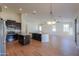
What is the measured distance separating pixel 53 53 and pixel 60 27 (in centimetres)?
139

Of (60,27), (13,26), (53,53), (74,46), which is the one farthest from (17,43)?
(74,46)

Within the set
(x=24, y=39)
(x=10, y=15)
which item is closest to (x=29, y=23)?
(x=10, y=15)

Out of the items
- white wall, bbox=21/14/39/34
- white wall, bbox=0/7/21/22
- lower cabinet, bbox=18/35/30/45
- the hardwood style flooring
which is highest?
white wall, bbox=0/7/21/22

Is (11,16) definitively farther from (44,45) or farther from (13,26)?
(44,45)

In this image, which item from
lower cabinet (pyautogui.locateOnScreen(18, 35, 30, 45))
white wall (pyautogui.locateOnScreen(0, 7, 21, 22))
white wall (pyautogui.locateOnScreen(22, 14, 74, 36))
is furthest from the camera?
lower cabinet (pyautogui.locateOnScreen(18, 35, 30, 45))

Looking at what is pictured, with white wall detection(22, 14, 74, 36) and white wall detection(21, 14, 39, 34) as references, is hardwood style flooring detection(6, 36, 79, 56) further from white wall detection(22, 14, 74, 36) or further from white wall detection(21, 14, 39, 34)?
white wall detection(21, 14, 39, 34)

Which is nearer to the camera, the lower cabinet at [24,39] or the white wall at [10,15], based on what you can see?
the white wall at [10,15]

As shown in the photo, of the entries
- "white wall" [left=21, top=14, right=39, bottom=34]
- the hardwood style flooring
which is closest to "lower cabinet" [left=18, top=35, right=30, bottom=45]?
the hardwood style flooring

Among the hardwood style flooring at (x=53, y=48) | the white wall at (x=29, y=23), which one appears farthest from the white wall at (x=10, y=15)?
the hardwood style flooring at (x=53, y=48)

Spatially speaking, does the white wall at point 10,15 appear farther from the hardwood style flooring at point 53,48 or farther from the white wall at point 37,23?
the hardwood style flooring at point 53,48

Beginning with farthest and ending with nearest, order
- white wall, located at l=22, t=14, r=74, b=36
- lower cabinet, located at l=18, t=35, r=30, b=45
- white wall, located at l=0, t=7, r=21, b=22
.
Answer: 1. lower cabinet, located at l=18, t=35, r=30, b=45
2. white wall, located at l=22, t=14, r=74, b=36
3. white wall, located at l=0, t=7, r=21, b=22

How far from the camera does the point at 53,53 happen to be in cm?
627

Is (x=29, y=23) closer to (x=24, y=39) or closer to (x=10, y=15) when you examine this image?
(x=10, y=15)

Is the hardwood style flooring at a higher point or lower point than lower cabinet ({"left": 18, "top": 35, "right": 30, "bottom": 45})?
lower
